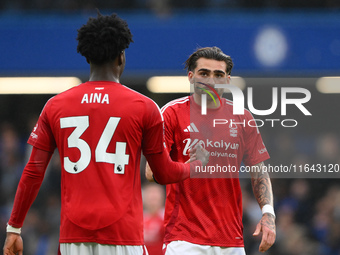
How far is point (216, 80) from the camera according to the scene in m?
5.21

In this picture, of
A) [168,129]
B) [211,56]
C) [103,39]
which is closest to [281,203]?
[211,56]

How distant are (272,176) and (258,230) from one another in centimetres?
773

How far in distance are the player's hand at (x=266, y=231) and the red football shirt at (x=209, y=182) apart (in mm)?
249

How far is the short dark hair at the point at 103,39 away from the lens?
3850mm

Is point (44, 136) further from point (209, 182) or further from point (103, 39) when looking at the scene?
point (209, 182)

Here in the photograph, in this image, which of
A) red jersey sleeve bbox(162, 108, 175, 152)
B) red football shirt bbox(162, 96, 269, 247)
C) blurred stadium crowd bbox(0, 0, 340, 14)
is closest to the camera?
red football shirt bbox(162, 96, 269, 247)

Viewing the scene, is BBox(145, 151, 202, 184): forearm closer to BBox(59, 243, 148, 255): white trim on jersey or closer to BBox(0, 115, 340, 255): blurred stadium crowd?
BBox(59, 243, 148, 255): white trim on jersey

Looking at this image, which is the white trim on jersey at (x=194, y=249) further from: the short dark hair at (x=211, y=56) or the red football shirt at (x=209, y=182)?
the short dark hair at (x=211, y=56)

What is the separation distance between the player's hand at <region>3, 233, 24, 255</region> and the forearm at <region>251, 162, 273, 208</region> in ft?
6.64

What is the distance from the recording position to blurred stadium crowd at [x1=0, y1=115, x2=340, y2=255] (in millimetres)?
10531

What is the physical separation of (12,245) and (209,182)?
166cm

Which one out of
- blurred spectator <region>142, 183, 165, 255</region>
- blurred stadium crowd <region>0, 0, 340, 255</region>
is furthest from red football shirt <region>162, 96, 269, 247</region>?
blurred stadium crowd <region>0, 0, 340, 255</region>

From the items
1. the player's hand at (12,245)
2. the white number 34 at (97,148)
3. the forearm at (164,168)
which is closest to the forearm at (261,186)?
the forearm at (164,168)

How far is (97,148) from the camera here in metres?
3.70
